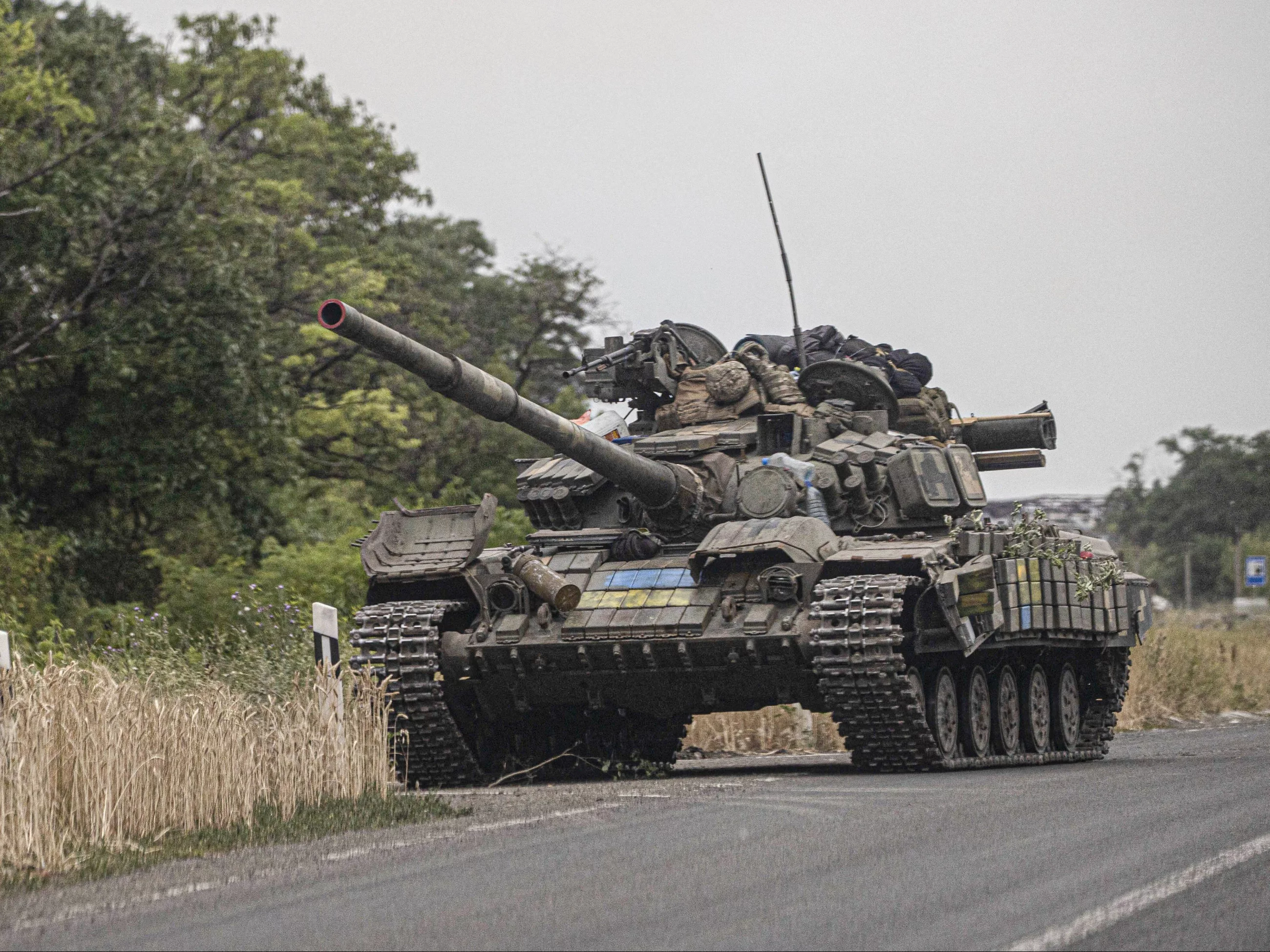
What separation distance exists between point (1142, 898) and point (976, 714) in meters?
8.01

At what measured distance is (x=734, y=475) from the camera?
15.3 metres

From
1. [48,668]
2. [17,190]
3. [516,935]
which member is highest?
[17,190]

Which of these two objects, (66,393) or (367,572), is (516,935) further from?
(66,393)

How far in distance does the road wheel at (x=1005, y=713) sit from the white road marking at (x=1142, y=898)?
6713 mm

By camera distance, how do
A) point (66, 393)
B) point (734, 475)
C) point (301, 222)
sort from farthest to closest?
point (301, 222) → point (66, 393) → point (734, 475)

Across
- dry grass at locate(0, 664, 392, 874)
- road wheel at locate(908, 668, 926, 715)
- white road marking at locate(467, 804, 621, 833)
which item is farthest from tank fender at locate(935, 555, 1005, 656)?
dry grass at locate(0, 664, 392, 874)

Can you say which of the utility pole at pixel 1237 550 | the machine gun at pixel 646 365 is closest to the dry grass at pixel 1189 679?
the machine gun at pixel 646 365

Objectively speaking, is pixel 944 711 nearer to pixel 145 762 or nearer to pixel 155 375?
pixel 145 762

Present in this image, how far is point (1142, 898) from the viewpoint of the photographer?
7.09 meters

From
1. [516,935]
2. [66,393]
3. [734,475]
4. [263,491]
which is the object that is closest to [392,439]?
[263,491]

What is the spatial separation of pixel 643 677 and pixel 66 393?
16323 mm

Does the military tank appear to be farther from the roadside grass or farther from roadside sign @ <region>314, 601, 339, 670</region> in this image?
the roadside grass

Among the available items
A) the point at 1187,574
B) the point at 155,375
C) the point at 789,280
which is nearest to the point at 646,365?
the point at 789,280

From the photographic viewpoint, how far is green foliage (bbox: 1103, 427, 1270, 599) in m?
60.2
